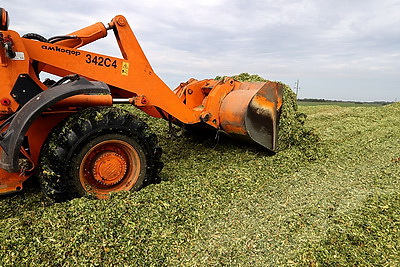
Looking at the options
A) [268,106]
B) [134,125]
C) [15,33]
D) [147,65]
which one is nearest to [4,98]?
[15,33]

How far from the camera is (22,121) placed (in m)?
3.25

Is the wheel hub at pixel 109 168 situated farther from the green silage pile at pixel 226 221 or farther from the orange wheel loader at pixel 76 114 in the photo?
the green silage pile at pixel 226 221

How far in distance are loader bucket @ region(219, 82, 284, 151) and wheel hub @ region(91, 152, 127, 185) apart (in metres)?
2.09

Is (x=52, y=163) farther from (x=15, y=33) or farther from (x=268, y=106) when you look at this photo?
(x=268, y=106)

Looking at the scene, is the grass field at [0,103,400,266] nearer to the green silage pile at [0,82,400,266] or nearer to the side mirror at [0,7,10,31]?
the green silage pile at [0,82,400,266]

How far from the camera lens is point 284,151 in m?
5.55

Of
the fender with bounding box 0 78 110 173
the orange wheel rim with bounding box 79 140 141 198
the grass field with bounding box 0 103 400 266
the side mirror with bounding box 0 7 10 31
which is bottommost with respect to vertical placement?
the grass field with bounding box 0 103 400 266

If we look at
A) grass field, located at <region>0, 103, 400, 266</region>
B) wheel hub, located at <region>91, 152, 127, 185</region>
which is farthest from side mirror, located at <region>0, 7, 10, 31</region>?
grass field, located at <region>0, 103, 400, 266</region>

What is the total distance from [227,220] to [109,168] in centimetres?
147

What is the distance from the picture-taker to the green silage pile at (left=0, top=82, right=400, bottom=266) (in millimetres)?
2824

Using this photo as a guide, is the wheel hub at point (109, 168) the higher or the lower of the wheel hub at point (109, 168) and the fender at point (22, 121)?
the lower

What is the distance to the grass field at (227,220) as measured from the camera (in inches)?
111

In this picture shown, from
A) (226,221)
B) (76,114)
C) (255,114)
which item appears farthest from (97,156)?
(255,114)

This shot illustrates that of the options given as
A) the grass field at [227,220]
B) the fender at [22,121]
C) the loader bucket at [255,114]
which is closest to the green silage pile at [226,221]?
the grass field at [227,220]
